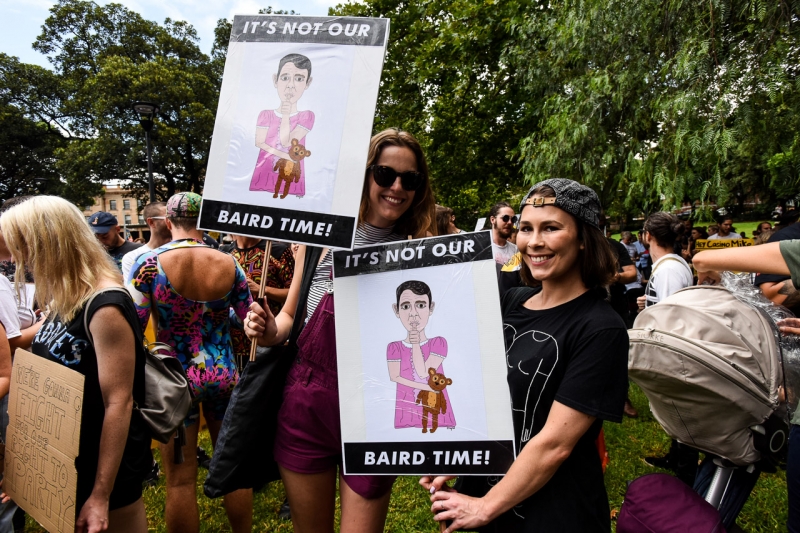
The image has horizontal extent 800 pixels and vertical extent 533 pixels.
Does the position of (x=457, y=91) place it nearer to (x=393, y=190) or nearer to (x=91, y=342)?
(x=393, y=190)

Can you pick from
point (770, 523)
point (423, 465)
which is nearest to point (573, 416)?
point (423, 465)

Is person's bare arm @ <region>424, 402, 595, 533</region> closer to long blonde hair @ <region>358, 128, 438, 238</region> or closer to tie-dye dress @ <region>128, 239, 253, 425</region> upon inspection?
long blonde hair @ <region>358, 128, 438, 238</region>

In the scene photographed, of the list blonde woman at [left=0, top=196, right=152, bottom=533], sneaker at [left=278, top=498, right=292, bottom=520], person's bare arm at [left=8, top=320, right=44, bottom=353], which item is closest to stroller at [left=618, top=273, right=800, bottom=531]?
blonde woman at [left=0, top=196, right=152, bottom=533]

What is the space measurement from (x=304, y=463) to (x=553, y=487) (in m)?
0.88

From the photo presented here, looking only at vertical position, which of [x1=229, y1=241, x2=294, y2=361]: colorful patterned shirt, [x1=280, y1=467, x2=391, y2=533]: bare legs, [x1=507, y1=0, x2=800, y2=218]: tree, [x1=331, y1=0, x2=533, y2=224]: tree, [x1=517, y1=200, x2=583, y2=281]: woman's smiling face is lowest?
[x1=280, y1=467, x2=391, y2=533]: bare legs

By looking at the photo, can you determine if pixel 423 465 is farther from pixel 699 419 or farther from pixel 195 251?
pixel 195 251

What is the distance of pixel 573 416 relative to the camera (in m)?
1.35

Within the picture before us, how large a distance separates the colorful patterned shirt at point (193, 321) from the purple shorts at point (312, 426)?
1.12 m

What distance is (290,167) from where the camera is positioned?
1.64m

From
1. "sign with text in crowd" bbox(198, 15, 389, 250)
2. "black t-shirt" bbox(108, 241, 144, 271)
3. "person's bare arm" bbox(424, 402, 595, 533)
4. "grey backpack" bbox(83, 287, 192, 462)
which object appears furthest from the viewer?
"black t-shirt" bbox(108, 241, 144, 271)

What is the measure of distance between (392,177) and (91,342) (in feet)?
4.05

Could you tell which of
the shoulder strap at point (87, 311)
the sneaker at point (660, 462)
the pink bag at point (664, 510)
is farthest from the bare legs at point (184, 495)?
the sneaker at point (660, 462)

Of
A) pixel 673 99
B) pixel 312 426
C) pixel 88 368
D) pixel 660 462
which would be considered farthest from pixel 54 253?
pixel 673 99

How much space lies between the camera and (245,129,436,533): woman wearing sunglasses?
5.85ft
